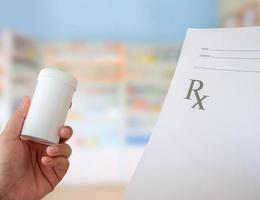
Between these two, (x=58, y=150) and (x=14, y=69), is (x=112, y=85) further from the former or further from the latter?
(x=58, y=150)

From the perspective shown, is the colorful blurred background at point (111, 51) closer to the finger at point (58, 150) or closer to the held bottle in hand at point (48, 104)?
the finger at point (58, 150)

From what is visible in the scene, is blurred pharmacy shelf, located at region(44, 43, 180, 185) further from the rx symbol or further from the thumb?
the rx symbol

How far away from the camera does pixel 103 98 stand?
11.4 feet

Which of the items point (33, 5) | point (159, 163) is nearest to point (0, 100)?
point (33, 5)

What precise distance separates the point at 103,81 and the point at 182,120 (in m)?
→ 3.10

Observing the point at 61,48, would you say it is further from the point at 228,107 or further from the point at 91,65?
the point at 228,107

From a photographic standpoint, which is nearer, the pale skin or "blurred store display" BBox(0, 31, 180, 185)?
the pale skin

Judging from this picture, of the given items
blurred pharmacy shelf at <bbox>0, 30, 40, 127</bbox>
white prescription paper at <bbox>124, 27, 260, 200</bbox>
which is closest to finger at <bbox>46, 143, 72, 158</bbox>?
white prescription paper at <bbox>124, 27, 260, 200</bbox>

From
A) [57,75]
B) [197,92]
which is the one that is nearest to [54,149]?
[57,75]

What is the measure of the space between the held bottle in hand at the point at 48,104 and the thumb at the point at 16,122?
0.23 ft

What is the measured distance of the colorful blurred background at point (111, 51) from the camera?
3.36 m

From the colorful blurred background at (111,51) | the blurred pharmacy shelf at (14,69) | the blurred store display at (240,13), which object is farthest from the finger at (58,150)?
the colorful blurred background at (111,51)

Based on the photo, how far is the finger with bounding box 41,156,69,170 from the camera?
0.53 metres

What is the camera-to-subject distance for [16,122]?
52 cm
